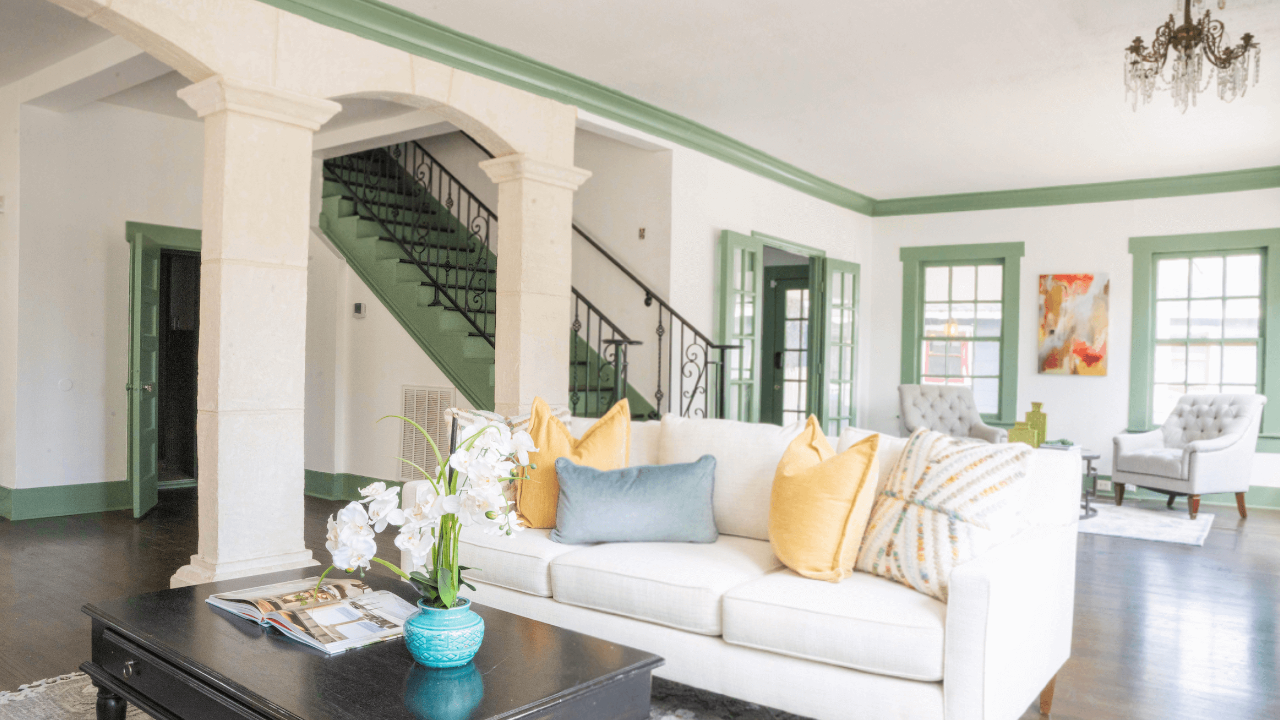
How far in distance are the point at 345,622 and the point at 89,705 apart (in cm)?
125

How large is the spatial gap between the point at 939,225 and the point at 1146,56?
16.5 ft

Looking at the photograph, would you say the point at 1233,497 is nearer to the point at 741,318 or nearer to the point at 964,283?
the point at 964,283

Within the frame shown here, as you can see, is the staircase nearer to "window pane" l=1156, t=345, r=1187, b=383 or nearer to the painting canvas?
the painting canvas

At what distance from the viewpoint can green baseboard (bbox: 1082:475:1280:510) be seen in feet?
24.5

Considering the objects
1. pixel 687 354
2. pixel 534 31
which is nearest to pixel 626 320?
pixel 687 354

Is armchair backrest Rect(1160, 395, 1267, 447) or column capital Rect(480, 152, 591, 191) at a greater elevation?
column capital Rect(480, 152, 591, 191)

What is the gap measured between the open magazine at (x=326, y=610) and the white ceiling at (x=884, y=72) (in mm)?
3011

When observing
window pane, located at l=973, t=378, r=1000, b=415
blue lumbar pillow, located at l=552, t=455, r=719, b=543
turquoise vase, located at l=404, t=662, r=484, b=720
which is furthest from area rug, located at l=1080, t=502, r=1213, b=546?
turquoise vase, located at l=404, t=662, r=484, b=720

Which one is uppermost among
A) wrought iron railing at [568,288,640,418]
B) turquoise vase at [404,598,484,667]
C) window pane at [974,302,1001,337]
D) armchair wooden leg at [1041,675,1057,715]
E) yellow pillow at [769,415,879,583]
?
window pane at [974,302,1001,337]

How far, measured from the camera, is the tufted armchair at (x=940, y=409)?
8.15 metres

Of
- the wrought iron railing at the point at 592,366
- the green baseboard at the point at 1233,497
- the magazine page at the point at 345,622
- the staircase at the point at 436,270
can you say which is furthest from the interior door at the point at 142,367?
the green baseboard at the point at 1233,497

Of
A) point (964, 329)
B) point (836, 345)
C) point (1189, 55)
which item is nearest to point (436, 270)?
point (836, 345)

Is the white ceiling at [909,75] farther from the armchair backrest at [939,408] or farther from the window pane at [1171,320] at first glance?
the armchair backrest at [939,408]

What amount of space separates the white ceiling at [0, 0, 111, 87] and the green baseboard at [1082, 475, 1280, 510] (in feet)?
27.2
